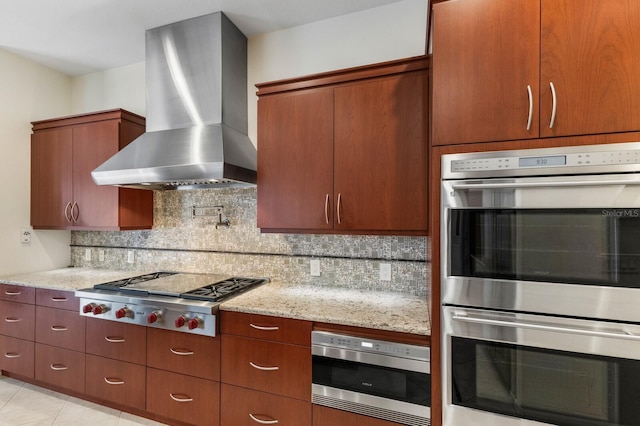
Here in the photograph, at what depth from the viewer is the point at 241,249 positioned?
267cm

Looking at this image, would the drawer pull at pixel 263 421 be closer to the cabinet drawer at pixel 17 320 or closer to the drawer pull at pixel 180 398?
the drawer pull at pixel 180 398

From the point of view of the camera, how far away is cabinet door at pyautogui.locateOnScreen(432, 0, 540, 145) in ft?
4.38

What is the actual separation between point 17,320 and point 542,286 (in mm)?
3720

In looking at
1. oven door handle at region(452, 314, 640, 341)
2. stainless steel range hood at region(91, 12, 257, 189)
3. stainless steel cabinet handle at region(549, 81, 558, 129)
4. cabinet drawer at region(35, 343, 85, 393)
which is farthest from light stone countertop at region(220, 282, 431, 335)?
cabinet drawer at region(35, 343, 85, 393)

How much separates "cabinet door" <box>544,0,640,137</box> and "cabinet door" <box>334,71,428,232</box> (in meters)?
0.61

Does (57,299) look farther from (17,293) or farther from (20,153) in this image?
(20,153)

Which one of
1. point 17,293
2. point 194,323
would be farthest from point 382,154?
point 17,293

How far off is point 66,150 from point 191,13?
171cm

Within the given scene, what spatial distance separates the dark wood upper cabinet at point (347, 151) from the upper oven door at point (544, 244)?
0.42 m

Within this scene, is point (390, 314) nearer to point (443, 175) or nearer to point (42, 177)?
point (443, 175)

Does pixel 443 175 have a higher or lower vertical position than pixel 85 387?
higher

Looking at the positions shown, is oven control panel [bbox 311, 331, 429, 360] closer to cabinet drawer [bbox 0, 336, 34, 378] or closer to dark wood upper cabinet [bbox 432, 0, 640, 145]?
dark wood upper cabinet [bbox 432, 0, 640, 145]

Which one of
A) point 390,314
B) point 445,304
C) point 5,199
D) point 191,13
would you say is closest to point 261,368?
point 390,314

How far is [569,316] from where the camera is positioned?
1.28m
